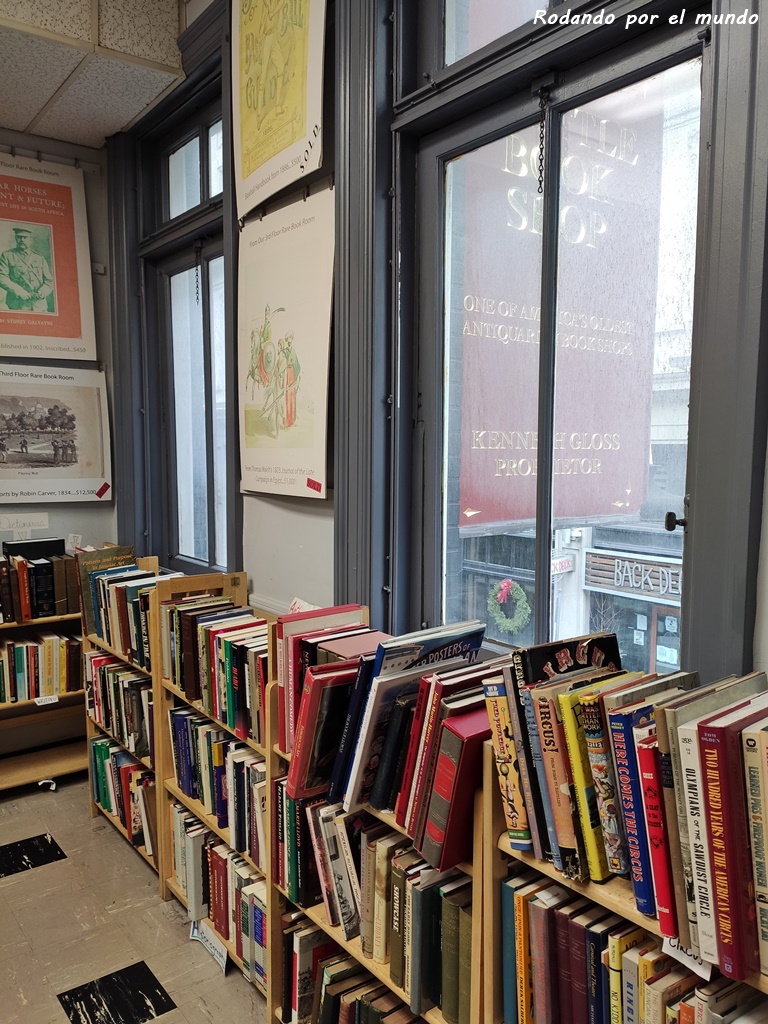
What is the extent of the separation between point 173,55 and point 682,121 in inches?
86.4

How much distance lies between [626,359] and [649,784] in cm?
94

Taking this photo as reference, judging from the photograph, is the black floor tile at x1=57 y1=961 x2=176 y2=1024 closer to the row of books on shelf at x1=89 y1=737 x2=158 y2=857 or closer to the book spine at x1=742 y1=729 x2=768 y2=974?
the row of books on shelf at x1=89 y1=737 x2=158 y2=857

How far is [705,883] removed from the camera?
898 mm

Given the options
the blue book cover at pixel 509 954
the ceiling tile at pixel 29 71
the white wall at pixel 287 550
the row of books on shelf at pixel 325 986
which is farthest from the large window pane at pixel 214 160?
the blue book cover at pixel 509 954

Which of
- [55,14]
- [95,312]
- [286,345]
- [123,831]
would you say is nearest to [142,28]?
[55,14]

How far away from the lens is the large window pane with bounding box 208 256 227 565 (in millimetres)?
3061

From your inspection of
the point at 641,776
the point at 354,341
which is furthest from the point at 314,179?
the point at 641,776

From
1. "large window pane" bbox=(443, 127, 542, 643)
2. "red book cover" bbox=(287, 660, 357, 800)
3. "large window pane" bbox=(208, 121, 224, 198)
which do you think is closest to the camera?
"red book cover" bbox=(287, 660, 357, 800)

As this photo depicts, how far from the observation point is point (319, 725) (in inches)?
57.4

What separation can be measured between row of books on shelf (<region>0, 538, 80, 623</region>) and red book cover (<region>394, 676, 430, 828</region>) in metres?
2.39

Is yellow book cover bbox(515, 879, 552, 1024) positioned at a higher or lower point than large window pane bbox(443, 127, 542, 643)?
lower

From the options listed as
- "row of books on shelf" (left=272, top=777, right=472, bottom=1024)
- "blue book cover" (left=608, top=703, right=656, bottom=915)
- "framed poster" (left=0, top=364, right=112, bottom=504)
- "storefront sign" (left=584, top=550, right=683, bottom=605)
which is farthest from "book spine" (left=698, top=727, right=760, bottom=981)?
"framed poster" (left=0, top=364, right=112, bottom=504)

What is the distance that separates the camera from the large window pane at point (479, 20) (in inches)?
66.1

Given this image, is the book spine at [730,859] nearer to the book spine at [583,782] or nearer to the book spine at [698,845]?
the book spine at [698,845]
